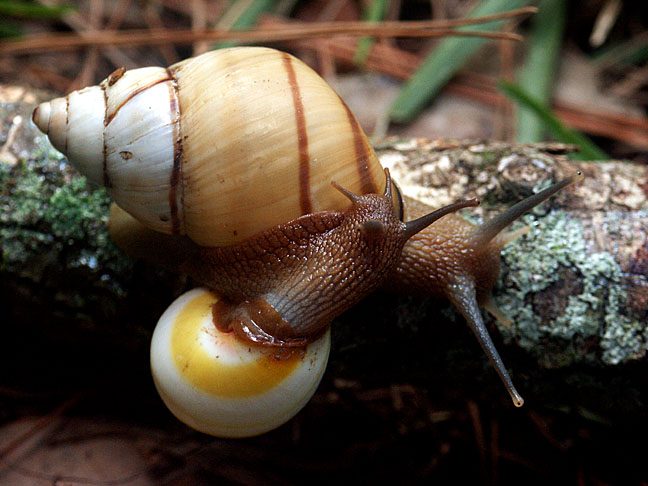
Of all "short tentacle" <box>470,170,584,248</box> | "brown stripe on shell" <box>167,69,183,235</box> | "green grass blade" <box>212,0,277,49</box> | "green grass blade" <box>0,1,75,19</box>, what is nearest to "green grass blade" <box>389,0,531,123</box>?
"green grass blade" <box>212,0,277,49</box>

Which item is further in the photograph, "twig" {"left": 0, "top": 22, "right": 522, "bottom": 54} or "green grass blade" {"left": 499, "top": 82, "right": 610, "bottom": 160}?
"twig" {"left": 0, "top": 22, "right": 522, "bottom": 54}

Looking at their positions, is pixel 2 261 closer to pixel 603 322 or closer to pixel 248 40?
pixel 248 40

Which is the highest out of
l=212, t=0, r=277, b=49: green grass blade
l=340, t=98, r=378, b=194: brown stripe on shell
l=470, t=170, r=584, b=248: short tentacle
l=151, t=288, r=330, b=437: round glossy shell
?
l=212, t=0, r=277, b=49: green grass blade

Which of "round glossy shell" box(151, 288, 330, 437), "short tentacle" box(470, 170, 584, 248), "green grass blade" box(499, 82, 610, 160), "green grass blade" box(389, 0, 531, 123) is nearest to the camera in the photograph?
"round glossy shell" box(151, 288, 330, 437)

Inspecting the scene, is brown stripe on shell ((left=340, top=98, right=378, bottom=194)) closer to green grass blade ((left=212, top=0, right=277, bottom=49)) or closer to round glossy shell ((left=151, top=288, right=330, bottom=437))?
round glossy shell ((left=151, top=288, right=330, bottom=437))

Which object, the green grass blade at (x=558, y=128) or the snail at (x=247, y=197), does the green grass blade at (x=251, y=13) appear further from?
the snail at (x=247, y=197)

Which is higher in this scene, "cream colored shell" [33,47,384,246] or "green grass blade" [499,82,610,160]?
"cream colored shell" [33,47,384,246]

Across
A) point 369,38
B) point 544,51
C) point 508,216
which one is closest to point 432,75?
point 369,38
